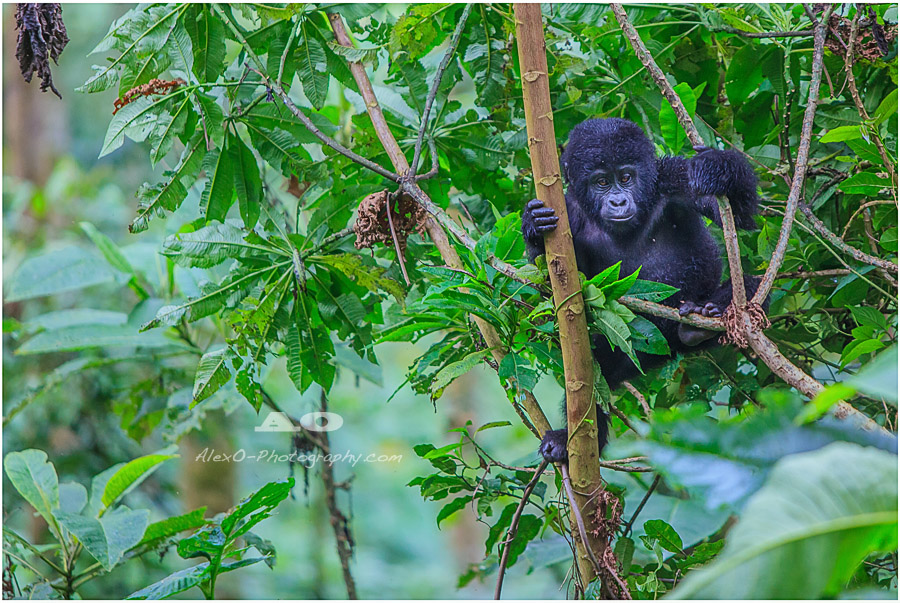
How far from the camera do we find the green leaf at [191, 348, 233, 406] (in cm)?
186

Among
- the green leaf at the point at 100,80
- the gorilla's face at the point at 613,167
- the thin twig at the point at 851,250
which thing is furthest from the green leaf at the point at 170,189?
the thin twig at the point at 851,250

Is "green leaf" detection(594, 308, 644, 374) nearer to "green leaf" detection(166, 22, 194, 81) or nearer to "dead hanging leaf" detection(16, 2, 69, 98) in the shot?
"green leaf" detection(166, 22, 194, 81)

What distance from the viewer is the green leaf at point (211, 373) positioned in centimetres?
186

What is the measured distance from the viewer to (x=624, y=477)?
2.88 metres

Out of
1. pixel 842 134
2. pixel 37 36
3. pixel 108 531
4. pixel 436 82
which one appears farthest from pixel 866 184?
pixel 108 531

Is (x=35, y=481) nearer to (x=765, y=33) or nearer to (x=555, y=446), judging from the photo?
(x=555, y=446)

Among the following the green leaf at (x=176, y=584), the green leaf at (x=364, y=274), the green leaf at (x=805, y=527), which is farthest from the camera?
the green leaf at (x=364, y=274)

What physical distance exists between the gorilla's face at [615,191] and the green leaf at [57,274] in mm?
2016

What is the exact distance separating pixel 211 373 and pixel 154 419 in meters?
1.27

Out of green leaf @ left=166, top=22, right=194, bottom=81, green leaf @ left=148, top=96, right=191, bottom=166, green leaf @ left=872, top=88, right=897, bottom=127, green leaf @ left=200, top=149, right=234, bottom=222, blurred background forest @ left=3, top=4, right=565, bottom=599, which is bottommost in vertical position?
blurred background forest @ left=3, top=4, right=565, bottom=599

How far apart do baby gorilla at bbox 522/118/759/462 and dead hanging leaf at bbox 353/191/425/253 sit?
282mm

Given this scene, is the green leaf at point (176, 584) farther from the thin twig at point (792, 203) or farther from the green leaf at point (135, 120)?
the thin twig at point (792, 203)

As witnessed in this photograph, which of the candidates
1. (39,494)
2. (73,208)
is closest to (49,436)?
(73,208)

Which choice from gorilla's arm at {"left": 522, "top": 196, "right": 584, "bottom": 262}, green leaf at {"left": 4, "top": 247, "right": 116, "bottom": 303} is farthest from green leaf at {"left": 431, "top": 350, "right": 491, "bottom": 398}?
green leaf at {"left": 4, "top": 247, "right": 116, "bottom": 303}
